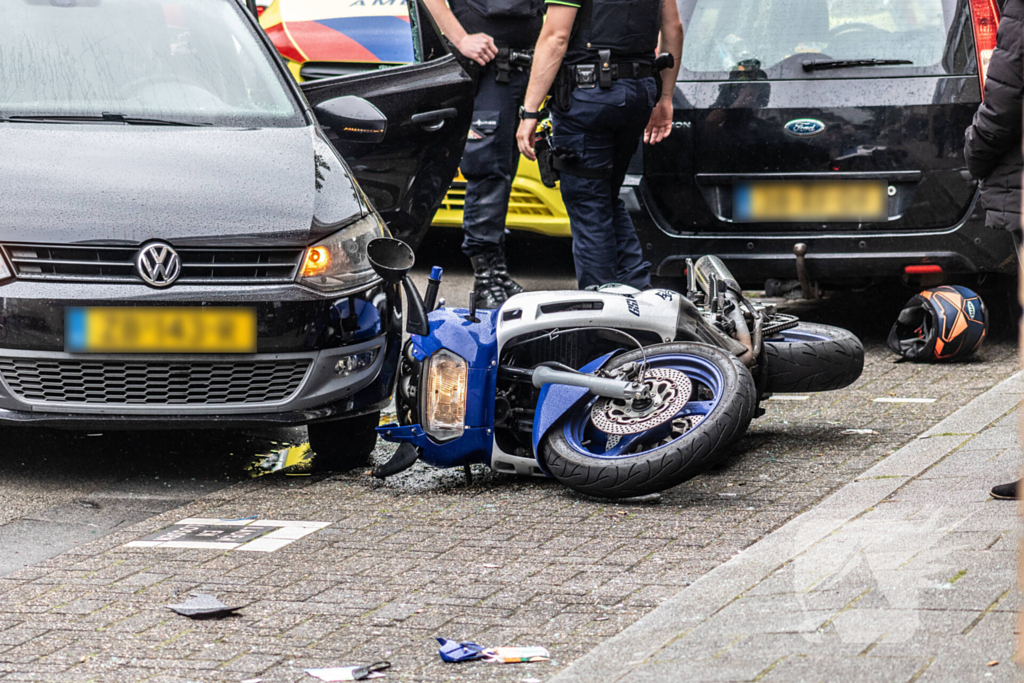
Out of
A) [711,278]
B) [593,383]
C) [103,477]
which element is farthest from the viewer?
[711,278]

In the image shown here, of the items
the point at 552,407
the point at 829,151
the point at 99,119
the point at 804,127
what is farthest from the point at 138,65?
the point at 829,151

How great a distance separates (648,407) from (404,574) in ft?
3.54

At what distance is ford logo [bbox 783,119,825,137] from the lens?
680 cm

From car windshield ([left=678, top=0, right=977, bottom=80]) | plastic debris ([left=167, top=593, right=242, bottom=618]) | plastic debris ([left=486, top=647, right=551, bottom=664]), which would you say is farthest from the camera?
car windshield ([left=678, top=0, right=977, bottom=80])

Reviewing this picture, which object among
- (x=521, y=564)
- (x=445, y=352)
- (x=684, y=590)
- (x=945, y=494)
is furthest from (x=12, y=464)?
(x=945, y=494)

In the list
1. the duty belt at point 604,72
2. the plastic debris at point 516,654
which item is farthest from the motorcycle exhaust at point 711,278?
the plastic debris at point 516,654

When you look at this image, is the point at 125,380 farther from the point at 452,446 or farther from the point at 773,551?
the point at 773,551

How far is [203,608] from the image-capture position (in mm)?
3723

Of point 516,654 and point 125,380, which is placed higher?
point 125,380

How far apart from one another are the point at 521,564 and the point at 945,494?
1248 mm

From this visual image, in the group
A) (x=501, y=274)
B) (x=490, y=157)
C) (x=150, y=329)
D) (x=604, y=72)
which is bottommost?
(x=501, y=274)

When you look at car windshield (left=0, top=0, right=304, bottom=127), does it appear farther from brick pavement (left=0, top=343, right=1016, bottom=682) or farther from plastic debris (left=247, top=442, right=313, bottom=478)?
brick pavement (left=0, top=343, right=1016, bottom=682)

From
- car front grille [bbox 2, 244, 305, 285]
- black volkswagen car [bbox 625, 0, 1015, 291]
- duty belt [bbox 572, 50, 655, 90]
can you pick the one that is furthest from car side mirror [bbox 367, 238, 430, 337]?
black volkswagen car [bbox 625, 0, 1015, 291]

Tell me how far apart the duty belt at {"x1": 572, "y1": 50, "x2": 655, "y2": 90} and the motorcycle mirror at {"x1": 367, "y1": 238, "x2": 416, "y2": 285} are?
59.6 inches
